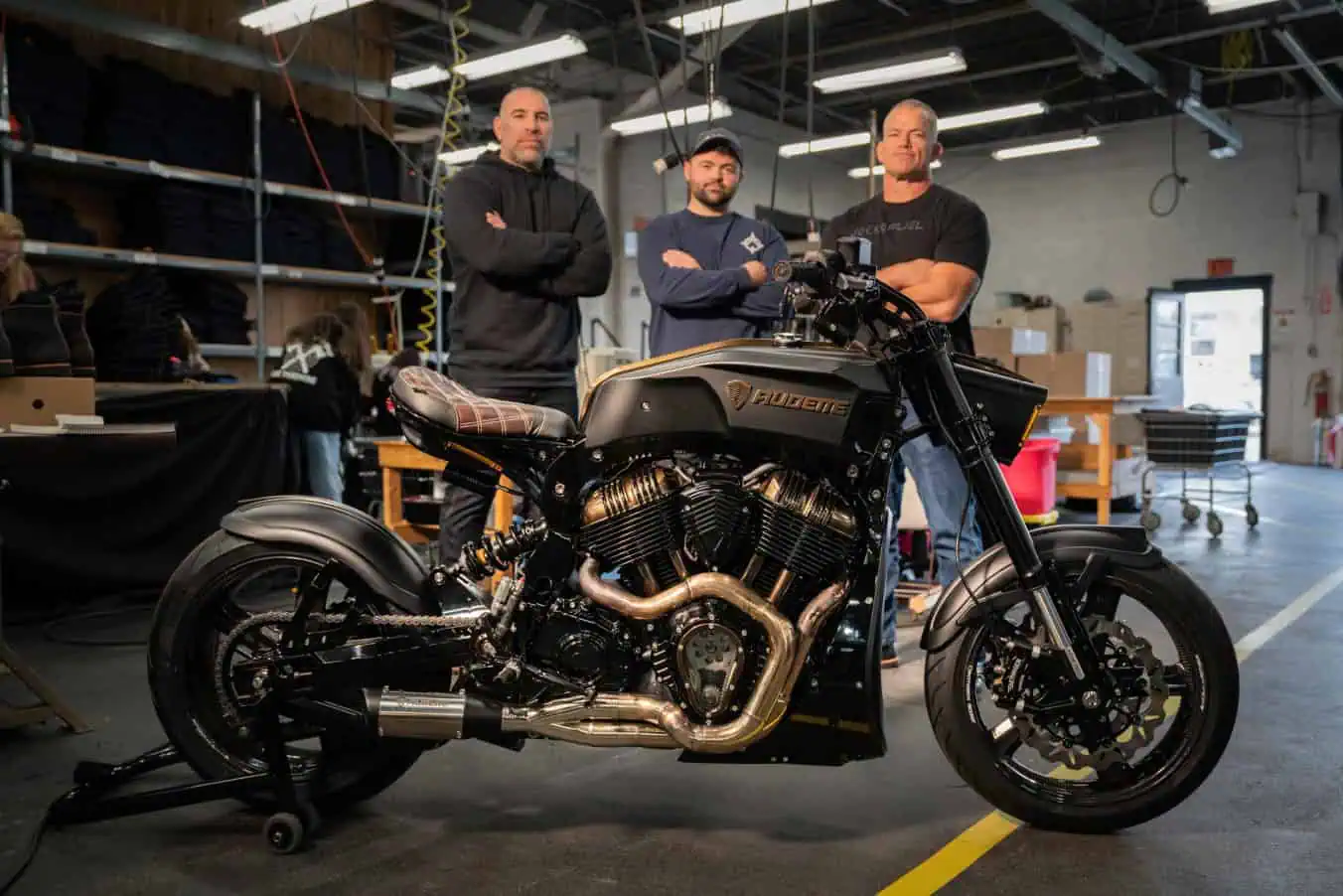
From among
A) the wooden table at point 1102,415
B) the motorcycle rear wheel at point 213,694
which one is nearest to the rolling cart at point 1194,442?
the wooden table at point 1102,415

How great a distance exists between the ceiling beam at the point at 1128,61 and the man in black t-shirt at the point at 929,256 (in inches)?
264

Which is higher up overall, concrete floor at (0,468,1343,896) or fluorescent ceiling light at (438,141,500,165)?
fluorescent ceiling light at (438,141,500,165)

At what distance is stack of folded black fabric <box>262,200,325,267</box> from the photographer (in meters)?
6.80

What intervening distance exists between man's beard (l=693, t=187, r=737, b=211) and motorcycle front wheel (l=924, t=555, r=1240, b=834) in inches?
71.2

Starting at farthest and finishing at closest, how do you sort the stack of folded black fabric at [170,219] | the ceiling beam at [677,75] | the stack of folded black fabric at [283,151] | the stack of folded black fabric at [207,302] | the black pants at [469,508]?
the ceiling beam at [677,75]
the stack of folded black fabric at [283,151]
the stack of folded black fabric at [207,302]
the stack of folded black fabric at [170,219]
the black pants at [469,508]

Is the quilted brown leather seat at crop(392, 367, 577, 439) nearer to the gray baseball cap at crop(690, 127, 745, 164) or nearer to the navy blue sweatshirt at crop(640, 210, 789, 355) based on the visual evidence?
the navy blue sweatshirt at crop(640, 210, 789, 355)

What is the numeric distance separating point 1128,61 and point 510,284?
9699mm

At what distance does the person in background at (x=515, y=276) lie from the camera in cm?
306

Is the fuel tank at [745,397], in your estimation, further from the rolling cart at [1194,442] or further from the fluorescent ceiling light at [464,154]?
the fluorescent ceiling light at [464,154]

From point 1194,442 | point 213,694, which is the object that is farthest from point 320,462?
point 1194,442

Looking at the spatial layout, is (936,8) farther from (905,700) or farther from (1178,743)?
(1178,743)

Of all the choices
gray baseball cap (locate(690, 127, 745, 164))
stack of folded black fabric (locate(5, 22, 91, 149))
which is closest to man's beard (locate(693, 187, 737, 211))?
gray baseball cap (locate(690, 127, 745, 164))

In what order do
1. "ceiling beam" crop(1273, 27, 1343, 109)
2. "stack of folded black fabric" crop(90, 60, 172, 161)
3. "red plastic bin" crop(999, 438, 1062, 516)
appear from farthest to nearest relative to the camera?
1. "ceiling beam" crop(1273, 27, 1343, 109)
2. "stack of folded black fabric" crop(90, 60, 172, 161)
3. "red plastic bin" crop(999, 438, 1062, 516)

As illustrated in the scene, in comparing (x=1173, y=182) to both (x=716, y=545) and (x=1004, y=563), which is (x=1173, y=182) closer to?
(x=1004, y=563)
